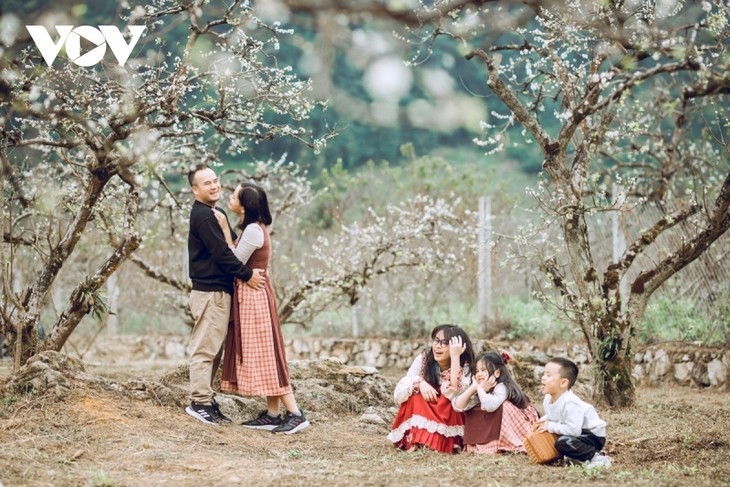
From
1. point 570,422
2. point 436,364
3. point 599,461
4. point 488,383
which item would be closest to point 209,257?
point 436,364

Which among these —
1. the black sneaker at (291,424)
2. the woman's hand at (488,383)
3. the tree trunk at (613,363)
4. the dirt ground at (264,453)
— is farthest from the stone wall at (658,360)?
the woman's hand at (488,383)

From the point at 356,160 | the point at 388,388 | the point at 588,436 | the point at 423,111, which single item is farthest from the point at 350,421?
the point at 356,160

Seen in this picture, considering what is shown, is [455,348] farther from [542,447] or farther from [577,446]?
[577,446]

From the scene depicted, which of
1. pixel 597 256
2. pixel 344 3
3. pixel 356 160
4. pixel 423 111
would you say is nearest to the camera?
pixel 344 3

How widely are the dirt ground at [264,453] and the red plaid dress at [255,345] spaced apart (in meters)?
0.33

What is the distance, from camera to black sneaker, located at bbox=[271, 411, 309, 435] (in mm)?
5945

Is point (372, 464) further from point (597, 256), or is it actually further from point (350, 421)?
point (597, 256)

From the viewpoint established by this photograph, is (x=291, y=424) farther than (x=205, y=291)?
Yes

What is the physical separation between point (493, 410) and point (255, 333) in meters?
1.75

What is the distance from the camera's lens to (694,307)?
938 centimetres

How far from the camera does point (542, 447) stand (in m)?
4.65

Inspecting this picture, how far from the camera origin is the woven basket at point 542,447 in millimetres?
4629

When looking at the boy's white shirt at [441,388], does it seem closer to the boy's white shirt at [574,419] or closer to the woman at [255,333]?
the boy's white shirt at [574,419]

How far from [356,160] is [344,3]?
2075 cm
